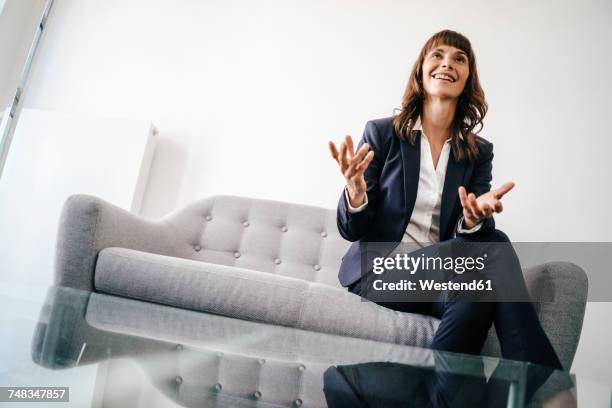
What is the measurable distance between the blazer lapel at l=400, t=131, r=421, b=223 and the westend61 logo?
0.17 m

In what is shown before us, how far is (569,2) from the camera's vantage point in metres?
2.27

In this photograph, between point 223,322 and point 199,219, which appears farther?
point 199,219

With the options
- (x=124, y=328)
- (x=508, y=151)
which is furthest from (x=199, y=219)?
(x=508, y=151)

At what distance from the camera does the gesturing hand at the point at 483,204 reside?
1.14 meters

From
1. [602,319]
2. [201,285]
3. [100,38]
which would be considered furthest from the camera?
[100,38]

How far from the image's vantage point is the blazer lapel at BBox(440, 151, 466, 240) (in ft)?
4.62

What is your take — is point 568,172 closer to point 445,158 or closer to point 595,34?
point 595,34

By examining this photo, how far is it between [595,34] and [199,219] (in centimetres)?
215

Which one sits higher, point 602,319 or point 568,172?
point 568,172

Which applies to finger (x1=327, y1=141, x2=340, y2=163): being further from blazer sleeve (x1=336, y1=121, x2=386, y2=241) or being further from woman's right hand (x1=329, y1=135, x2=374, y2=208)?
blazer sleeve (x1=336, y1=121, x2=386, y2=241)

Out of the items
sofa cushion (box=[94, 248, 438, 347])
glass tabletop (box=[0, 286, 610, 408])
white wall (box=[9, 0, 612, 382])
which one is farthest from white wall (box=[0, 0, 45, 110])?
glass tabletop (box=[0, 286, 610, 408])

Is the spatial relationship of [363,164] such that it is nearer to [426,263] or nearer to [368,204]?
[368,204]

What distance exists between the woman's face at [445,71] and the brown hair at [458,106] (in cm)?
3

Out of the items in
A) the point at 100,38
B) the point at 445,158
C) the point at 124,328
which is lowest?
the point at 124,328
